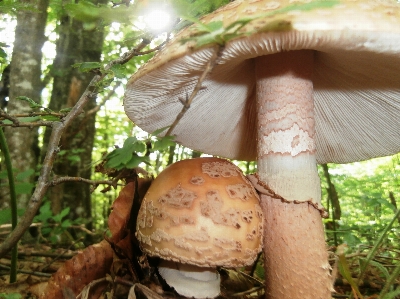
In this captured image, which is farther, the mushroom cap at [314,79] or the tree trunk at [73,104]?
the tree trunk at [73,104]

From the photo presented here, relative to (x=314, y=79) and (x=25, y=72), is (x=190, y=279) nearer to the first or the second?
(x=314, y=79)

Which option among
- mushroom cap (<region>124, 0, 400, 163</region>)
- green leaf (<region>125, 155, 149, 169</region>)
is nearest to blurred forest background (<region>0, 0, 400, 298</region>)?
green leaf (<region>125, 155, 149, 169</region>)

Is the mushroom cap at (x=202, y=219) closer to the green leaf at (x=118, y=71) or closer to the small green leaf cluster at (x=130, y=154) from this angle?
the small green leaf cluster at (x=130, y=154)

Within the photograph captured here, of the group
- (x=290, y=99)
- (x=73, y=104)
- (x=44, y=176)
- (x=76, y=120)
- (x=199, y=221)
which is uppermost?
(x=73, y=104)

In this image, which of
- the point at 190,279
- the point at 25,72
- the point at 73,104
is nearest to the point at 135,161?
the point at 190,279

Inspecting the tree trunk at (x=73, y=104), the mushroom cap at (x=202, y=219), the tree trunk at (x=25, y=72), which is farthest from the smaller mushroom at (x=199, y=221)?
the tree trunk at (x=73, y=104)

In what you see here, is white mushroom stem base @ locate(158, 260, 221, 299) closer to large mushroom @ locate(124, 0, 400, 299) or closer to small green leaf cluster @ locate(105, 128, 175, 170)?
large mushroom @ locate(124, 0, 400, 299)
